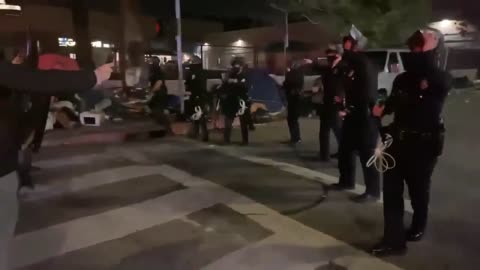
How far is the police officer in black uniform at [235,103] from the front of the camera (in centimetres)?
752

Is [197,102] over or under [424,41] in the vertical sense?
under

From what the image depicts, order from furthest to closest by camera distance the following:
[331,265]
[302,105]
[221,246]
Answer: [302,105] < [221,246] < [331,265]

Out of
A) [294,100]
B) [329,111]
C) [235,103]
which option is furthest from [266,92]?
[329,111]

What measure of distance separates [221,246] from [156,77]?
6.17 m

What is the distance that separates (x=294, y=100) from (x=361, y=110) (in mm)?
2895

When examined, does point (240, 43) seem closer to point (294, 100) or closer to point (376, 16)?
point (376, 16)

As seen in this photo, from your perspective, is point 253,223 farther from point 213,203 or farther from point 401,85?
point 401,85

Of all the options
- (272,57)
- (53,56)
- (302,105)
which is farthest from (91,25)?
(53,56)

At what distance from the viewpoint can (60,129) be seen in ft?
29.9

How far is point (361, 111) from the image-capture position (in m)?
4.55

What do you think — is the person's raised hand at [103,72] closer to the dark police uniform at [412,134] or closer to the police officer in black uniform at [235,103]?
the dark police uniform at [412,134]

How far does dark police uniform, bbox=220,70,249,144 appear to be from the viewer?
753cm

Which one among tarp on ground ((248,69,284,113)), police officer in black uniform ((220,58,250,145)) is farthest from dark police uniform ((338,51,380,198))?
police officer in black uniform ((220,58,250,145))

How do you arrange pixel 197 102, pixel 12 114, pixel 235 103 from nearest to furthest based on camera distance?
1. pixel 12 114
2. pixel 235 103
3. pixel 197 102
